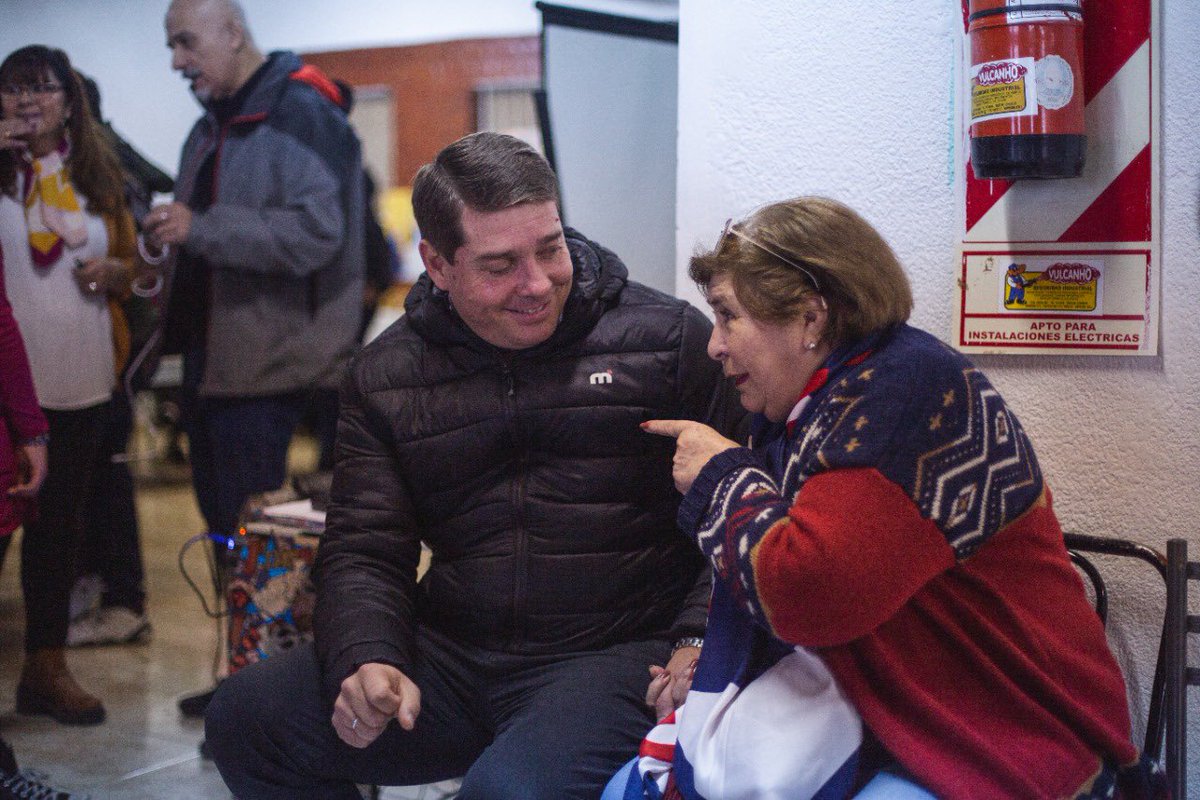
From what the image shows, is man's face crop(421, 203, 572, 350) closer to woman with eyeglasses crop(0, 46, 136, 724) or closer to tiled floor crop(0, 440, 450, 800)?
tiled floor crop(0, 440, 450, 800)

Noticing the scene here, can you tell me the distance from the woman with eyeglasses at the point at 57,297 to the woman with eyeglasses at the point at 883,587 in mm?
2147

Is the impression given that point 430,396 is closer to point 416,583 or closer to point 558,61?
point 416,583

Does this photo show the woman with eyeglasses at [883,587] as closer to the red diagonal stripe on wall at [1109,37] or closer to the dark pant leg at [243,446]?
the red diagonal stripe on wall at [1109,37]

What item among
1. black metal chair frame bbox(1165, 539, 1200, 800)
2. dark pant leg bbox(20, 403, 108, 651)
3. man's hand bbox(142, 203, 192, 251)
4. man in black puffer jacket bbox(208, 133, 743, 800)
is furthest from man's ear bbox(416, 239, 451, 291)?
dark pant leg bbox(20, 403, 108, 651)

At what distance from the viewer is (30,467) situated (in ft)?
8.49

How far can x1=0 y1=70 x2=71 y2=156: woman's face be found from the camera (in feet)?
9.59

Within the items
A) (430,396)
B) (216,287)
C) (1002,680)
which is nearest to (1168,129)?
(1002,680)

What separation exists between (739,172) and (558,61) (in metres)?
0.67

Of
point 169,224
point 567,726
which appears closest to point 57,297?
point 169,224

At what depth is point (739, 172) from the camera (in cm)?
202

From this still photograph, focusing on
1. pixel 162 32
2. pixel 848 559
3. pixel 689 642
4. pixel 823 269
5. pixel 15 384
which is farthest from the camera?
pixel 162 32

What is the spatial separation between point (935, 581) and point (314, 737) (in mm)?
913

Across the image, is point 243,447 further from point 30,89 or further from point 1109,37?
point 1109,37

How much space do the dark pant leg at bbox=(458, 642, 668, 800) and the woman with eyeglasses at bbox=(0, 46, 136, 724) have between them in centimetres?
176
